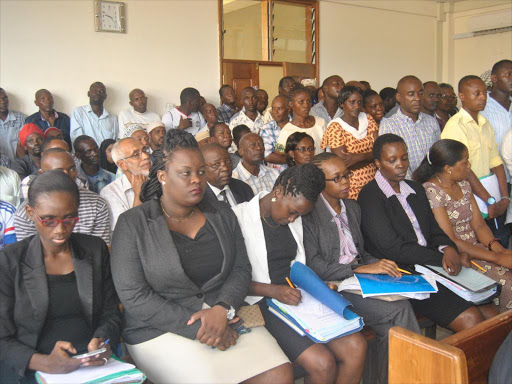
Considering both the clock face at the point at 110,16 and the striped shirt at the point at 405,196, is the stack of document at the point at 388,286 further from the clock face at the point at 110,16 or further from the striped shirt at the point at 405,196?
the clock face at the point at 110,16

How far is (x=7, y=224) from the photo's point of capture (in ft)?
9.62

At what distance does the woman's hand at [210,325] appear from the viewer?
2.21 meters

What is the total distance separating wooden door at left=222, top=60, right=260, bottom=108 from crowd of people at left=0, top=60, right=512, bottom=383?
475cm

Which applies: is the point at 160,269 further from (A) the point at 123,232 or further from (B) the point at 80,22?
(B) the point at 80,22

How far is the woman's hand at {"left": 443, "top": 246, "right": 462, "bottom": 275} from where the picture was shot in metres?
3.01

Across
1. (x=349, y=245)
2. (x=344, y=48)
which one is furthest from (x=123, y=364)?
(x=344, y=48)

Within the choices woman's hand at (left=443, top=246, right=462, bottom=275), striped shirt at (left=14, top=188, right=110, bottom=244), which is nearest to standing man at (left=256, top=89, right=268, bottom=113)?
striped shirt at (left=14, top=188, right=110, bottom=244)

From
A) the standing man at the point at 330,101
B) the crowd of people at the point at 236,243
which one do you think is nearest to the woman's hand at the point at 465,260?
the crowd of people at the point at 236,243

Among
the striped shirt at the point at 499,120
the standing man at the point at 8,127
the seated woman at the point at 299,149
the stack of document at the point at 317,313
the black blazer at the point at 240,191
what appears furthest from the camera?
the standing man at the point at 8,127

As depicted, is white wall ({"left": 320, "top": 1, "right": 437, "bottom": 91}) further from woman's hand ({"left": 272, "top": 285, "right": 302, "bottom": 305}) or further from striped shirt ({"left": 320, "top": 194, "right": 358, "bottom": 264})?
woman's hand ({"left": 272, "top": 285, "right": 302, "bottom": 305})

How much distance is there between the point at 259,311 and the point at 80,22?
20.1ft

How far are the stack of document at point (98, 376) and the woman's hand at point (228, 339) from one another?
388 mm

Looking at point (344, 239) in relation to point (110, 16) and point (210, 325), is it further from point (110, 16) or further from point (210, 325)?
point (110, 16)

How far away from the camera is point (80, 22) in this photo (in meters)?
7.21
